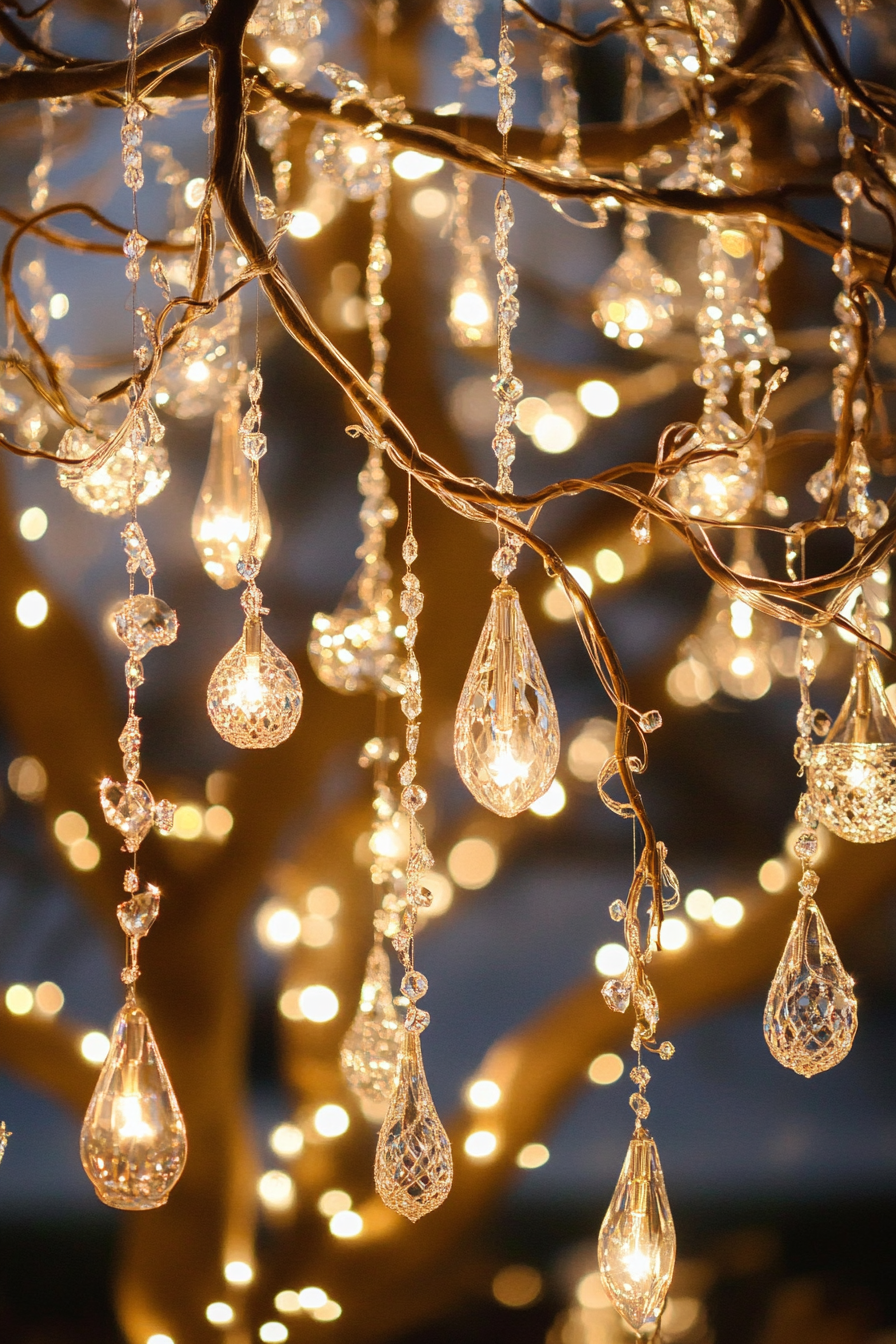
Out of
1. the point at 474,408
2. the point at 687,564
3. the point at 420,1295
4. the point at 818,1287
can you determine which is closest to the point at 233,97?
the point at 474,408

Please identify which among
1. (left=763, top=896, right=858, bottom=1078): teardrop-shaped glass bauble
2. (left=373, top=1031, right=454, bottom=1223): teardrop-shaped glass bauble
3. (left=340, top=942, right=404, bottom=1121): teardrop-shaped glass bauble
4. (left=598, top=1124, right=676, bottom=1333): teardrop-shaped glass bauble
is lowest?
(left=598, top=1124, right=676, bottom=1333): teardrop-shaped glass bauble

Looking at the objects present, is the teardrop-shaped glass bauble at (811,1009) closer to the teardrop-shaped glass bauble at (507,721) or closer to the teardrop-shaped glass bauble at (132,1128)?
the teardrop-shaped glass bauble at (507,721)

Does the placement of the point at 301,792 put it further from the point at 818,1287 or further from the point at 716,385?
the point at 818,1287

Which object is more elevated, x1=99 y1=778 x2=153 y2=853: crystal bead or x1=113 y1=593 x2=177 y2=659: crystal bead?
x1=113 y1=593 x2=177 y2=659: crystal bead

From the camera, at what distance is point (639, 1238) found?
76 cm

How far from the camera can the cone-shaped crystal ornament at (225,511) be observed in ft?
3.19

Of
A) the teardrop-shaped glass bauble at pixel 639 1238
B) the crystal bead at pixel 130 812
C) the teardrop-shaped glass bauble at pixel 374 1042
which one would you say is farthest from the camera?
the teardrop-shaped glass bauble at pixel 374 1042

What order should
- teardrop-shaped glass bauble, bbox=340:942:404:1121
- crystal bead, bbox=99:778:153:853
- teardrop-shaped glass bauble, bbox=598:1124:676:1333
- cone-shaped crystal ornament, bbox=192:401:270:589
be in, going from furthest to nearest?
1. teardrop-shaped glass bauble, bbox=340:942:404:1121
2. cone-shaped crystal ornament, bbox=192:401:270:589
3. teardrop-shaped glass bauble, bbox=598:1124:676:1333
4. crystal bead, bbox=99:778:153:853

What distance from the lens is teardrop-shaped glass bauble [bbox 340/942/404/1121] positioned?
115cm

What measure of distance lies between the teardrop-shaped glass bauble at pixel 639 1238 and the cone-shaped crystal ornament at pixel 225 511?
55 centimetres

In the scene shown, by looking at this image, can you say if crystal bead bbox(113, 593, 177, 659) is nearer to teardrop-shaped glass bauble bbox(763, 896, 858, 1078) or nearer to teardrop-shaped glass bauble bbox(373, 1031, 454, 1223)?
teardrop-shaped glass bauble bbox(373, 1031, 454, 1223)

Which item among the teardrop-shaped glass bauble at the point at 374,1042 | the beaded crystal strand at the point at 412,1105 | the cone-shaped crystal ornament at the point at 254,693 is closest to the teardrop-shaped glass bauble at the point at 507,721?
the beaded crystal strand at the point at 412,1105

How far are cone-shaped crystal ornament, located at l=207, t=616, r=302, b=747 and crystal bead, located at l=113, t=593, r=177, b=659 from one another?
87mm

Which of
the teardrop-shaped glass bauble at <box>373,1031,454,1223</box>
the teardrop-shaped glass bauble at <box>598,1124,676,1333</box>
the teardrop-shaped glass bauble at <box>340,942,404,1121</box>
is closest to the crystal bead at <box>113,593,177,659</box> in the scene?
the teardrop-shaped glass bauble at <box>373,1031,454,1223</box>
